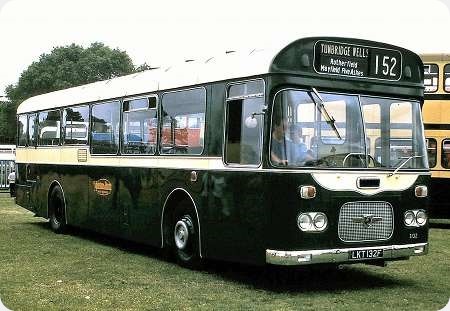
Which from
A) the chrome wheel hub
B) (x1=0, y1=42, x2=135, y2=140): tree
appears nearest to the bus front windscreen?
the chrome wheel hub

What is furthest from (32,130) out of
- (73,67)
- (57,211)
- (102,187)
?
(73,67)

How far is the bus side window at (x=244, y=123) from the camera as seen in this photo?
913 cm

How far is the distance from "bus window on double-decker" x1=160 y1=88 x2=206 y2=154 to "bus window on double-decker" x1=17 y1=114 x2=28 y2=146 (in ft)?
25.2

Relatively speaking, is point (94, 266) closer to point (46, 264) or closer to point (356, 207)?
point (46, 264)

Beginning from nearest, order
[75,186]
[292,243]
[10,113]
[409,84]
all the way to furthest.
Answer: [292,243] → [409,84] → [75,186] → [10,113]

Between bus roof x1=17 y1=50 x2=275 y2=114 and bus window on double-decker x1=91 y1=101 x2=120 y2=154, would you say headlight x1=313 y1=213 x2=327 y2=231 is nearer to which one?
bus roof x1=17 y1=50 x2=275 y2=114

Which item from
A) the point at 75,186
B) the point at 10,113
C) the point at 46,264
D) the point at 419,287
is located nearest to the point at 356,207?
the point at 419,287

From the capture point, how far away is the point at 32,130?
17688mm

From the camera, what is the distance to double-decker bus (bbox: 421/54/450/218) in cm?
1870

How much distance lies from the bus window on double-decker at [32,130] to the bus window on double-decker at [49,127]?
352mm

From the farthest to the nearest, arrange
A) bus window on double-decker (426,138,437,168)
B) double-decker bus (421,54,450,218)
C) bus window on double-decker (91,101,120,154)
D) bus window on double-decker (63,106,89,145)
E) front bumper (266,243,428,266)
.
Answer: bus window on double-decker (426,138,437,168)
double-decker bus (421,54,450,218)
bus window on double-decker (63,106,89,145)
bus window on double-decker (91,101,120,154)
front bumper (266,243,428,266)

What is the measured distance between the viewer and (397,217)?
31.4 ft

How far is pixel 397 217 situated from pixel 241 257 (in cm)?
205

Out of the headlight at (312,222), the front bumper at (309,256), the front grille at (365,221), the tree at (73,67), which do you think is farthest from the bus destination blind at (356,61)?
the tree at (73,67)
